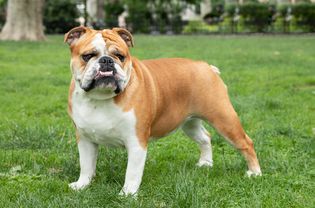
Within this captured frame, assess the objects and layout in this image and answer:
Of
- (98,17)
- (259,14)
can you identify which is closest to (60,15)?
(98,17)

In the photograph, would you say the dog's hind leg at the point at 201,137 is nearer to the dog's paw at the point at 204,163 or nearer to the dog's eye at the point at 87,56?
the dog's paw at the point at 204,163

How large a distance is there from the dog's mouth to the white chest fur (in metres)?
0.21

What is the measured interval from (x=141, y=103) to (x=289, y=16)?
3151 centimetres

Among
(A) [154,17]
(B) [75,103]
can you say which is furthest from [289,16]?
(B) [75,103]

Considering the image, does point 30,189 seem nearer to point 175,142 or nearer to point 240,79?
point 175,142

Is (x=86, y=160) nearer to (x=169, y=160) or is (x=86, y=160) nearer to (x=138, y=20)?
(x=169, y=160)

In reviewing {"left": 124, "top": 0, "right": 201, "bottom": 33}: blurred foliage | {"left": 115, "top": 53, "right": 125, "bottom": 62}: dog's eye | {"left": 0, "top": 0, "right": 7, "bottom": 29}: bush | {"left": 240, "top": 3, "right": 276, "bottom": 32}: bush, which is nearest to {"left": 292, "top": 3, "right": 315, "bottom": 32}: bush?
{"left": 240, "top": 3, "right": 276, "bottom": 32}: bush

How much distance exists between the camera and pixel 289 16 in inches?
1353

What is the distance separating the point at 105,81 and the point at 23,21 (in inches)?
741

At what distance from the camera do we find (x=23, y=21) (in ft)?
72.2

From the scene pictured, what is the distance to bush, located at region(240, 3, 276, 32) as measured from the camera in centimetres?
3488

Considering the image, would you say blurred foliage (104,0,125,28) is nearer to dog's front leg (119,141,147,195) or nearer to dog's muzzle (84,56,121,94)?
→ dog's front leg (119,141,147,195)

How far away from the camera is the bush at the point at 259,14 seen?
3488cm

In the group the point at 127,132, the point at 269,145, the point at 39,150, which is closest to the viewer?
the point at 127,132
